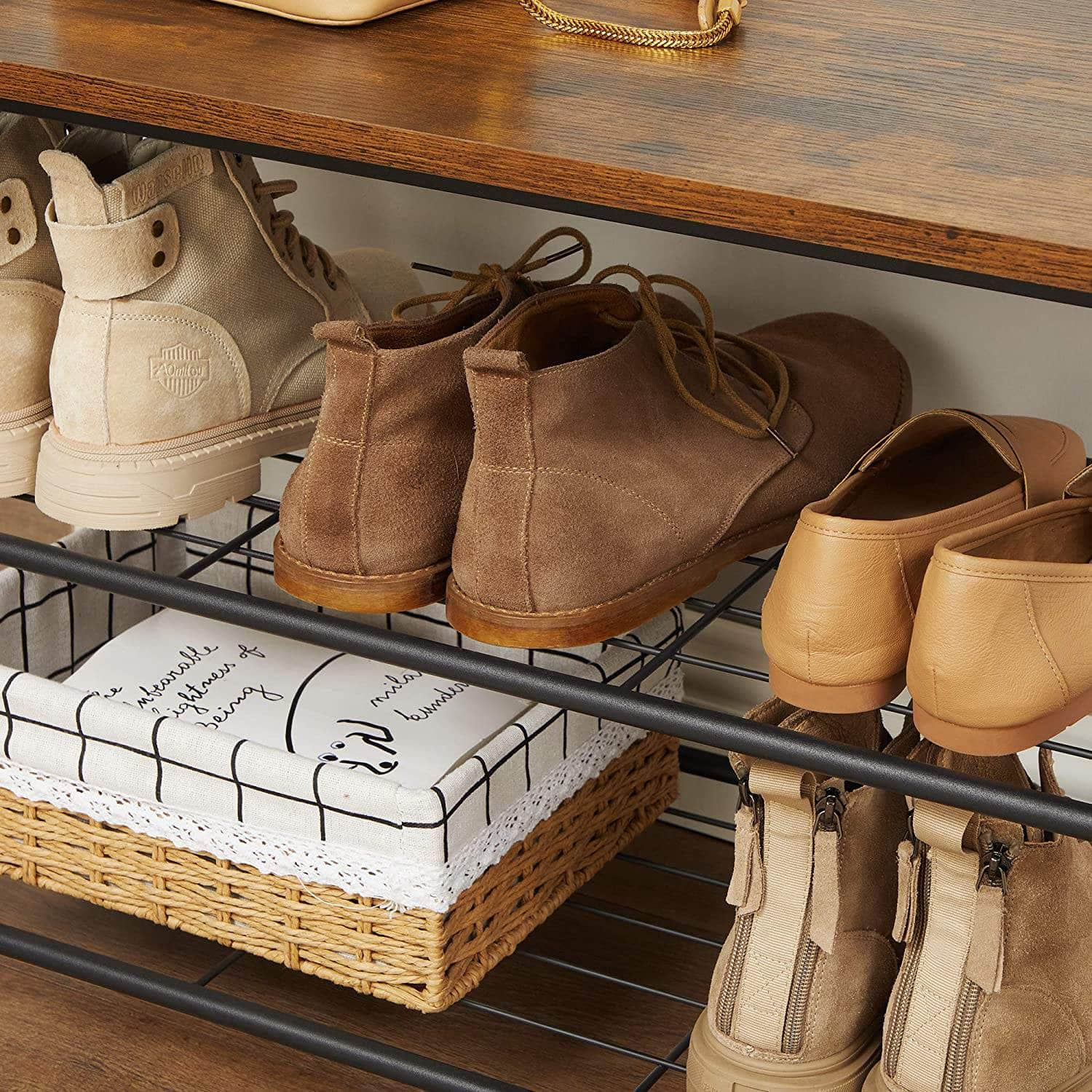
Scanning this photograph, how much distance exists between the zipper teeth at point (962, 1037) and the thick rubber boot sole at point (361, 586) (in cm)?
38

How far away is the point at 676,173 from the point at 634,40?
0.22 m

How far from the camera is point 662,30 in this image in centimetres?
88

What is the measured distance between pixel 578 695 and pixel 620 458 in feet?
0.45

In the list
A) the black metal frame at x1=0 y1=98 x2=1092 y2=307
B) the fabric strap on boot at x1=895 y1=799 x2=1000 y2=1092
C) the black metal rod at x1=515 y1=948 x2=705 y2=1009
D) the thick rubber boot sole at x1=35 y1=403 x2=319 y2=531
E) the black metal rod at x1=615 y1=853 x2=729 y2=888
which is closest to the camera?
the black metal frame at x1=0 y1=98 x2=1092 y2=307

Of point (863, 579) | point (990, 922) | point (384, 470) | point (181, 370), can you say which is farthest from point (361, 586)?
point (990, 922)

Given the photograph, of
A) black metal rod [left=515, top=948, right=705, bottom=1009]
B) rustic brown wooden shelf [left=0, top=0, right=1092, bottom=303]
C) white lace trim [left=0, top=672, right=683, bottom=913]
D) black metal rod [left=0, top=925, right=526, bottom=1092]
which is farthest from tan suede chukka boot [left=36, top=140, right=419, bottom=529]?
black metal rod [left=515, top=948, right=705, bottom=1009]

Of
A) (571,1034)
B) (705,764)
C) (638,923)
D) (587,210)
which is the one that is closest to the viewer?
(587,210)

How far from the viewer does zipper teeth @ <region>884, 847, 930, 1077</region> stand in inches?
36.5

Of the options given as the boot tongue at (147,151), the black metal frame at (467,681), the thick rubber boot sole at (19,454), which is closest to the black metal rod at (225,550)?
the black metal frame at (467,681)

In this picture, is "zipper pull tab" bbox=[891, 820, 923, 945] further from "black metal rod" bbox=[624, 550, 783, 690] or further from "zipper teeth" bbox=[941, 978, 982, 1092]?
"black metal rod" bbox=[624, 550, 783, 690]

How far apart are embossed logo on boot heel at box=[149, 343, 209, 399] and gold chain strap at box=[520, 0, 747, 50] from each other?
29 cm

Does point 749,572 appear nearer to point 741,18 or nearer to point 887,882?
point 887,882

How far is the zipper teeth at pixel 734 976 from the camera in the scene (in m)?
0.97

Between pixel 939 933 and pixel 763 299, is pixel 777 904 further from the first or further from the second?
pixel 763 299
